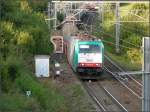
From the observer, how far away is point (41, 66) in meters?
31.4

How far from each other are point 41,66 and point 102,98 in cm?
489

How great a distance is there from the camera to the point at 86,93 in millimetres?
29078

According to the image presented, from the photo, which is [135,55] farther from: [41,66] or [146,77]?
[146,77]

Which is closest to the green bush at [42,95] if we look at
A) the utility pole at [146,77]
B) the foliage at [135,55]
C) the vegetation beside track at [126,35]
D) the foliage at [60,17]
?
the utility pole at [146,77]

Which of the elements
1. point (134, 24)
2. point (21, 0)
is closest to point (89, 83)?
point (21, 0)

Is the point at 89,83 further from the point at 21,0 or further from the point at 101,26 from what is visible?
the point at 101,26

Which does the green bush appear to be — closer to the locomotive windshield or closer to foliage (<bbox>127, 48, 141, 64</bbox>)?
the locomotive windshield

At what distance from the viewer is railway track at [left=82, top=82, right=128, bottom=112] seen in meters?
25.3

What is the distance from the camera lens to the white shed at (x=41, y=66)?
3139 centimetres

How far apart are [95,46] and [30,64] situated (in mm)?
4144

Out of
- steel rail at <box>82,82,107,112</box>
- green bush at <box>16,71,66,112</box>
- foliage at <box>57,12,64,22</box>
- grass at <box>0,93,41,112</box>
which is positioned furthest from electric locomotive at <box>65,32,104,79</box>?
foliage at <box>57,12,64,22</box>

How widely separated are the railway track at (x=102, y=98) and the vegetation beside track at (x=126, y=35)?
8.12 meters

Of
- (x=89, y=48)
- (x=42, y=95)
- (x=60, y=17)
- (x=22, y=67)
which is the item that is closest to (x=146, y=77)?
(x=42, y=95)

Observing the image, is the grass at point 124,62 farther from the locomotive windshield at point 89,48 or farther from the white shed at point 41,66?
the white shed at point 41,66
